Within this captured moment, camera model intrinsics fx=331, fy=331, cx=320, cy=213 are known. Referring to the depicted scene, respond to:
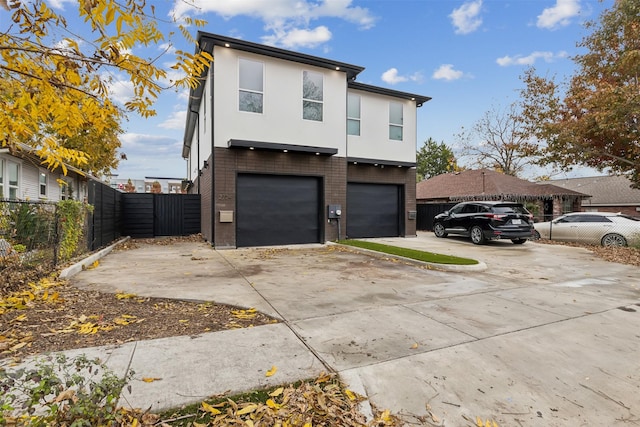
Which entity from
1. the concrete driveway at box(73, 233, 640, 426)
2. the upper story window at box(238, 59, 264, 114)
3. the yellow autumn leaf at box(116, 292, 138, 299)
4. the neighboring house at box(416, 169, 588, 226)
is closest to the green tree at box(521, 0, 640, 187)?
the neighboring house at box(416, 169, 588, 226)

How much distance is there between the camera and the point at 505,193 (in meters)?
21.9

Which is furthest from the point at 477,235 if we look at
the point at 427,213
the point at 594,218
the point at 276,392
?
the point at 276,392

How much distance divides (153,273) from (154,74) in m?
4.75

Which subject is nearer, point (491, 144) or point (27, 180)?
point (27, 180)

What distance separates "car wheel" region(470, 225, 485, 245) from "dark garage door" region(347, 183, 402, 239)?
9.74ft

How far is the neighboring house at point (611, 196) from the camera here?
94.5ft

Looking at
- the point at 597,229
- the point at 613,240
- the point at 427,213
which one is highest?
the point at 427,213

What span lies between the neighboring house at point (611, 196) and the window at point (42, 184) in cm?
3646

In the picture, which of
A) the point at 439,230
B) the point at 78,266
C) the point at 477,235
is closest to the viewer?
the point at 78,266

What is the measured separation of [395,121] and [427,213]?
23.4ft

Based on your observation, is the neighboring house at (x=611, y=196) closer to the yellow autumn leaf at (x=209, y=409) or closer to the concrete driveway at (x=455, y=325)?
the concrete driveway at (x=455, y=325)

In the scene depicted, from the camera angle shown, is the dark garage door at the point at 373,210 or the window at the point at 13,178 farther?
the dark garage door at the point at 373,210

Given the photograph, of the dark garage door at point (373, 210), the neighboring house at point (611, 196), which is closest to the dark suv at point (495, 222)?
the dark garage door at point (373, 210)

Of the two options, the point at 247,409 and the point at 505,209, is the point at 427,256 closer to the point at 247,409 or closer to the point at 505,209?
the point at 505,209
